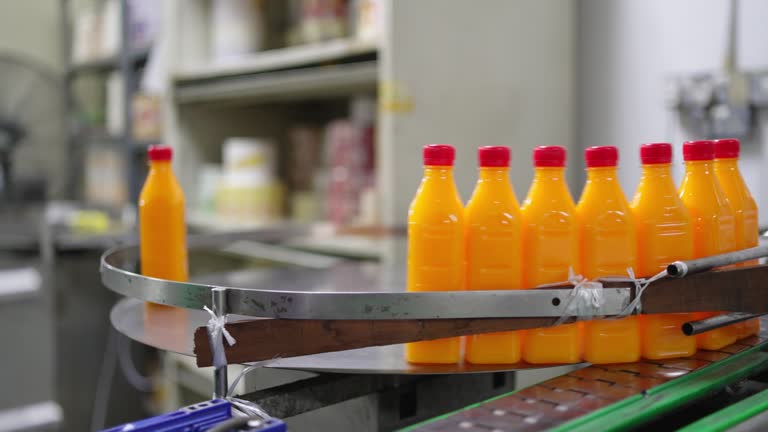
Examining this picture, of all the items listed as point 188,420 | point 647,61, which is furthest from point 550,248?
point 647,61

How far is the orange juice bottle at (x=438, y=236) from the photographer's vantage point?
777mm

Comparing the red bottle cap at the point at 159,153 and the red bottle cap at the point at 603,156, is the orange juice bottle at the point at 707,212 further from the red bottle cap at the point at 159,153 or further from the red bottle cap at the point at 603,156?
the red bottle cap at the point at 159,153

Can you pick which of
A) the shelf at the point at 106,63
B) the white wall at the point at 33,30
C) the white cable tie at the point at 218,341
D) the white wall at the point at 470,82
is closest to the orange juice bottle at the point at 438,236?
the white cable tie at the point at 218,341

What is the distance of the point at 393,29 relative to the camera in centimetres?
157

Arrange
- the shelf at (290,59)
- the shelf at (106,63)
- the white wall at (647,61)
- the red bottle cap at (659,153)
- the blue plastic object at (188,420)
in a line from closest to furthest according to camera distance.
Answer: the blue plastic object at (188,420), the red bottle cap at (659,153), the white wall at (647,61), the shelf at (290,59), the shelf at (106,63)

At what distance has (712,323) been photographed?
79 cm

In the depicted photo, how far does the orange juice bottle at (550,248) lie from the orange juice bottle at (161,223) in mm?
527

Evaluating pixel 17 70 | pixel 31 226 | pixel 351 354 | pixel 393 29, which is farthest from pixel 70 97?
pixel 351 354

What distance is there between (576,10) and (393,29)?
1.93 feet

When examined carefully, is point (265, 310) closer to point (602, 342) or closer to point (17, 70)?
point (602, 342)

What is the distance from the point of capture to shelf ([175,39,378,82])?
1741 millimetres

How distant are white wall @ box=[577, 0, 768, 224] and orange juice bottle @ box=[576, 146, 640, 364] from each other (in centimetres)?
87

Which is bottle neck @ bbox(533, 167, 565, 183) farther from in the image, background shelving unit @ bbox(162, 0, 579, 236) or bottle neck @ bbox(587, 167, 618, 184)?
background shelving unit @ bbox(162, 0, 579, 236)

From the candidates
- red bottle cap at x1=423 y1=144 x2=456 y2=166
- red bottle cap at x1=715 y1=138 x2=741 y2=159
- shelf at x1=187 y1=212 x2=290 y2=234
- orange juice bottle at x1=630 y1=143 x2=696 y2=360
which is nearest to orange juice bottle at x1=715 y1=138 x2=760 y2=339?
red bottle cap at x1=715 y1=138 x2=741 y2=159
